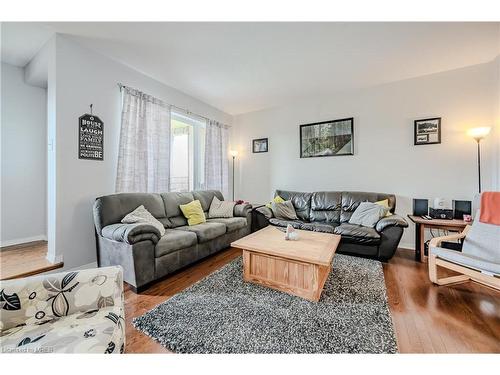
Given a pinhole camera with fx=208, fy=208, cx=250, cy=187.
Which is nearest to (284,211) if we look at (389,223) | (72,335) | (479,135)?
(389,223)

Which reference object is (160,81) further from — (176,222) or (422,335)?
(422,335)

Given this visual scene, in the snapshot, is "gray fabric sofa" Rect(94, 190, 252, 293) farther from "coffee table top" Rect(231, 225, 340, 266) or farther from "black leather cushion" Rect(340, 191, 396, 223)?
"black leather cushion" Rect(340, 191, 396, 223)

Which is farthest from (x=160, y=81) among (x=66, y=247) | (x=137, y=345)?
(x=137, y=345)

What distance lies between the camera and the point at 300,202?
12.9 feet

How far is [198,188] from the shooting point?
4.38 m

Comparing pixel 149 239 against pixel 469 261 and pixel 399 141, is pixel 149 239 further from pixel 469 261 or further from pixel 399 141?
pixel 399 141

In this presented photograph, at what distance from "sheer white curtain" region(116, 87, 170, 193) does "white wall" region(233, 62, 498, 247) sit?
2.24 m

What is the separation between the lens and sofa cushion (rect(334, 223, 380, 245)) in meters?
2.73

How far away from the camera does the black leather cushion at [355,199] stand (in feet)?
10.8

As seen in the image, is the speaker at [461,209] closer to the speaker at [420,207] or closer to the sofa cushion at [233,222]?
the speaker at [420,207]

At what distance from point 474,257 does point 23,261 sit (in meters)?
4.76

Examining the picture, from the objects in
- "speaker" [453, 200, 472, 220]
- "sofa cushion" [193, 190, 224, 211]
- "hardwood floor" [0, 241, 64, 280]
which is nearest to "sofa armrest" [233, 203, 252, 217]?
"sofa cushion" [193, 190, 224, 211]
